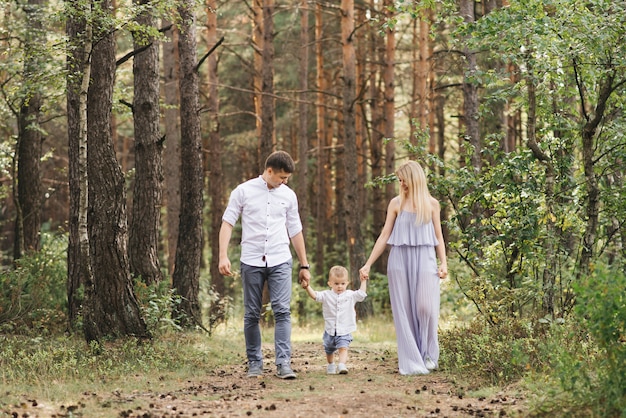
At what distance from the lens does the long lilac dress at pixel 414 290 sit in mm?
8297

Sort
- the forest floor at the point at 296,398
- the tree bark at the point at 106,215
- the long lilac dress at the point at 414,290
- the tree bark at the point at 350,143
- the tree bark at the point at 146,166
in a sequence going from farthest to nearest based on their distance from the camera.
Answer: the tree bark at the point at 350,143 → the tree bark at the point at 146,166 → the tree bark at the point at 106,215 → the long lilac dress at the point at 414,290 → the forest floor at the point at 296,398

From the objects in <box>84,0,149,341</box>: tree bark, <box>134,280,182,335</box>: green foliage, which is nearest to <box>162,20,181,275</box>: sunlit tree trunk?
A: <box>134,280,182,335</box>: green foliage

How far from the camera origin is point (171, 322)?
999cm

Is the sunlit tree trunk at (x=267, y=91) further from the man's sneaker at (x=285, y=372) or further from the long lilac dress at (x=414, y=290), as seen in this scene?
the man's sneaker at (x=285, y=372)

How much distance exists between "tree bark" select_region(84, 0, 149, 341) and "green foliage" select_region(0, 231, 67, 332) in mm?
1299

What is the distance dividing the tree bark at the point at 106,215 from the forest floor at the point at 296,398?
175 centimetres

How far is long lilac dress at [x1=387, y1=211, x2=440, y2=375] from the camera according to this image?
27.2ft

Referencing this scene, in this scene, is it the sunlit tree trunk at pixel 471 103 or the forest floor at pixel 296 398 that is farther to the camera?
the sunlit tree trunk at pixel 471 103

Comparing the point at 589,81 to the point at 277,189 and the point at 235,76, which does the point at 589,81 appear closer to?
the point at 277,189

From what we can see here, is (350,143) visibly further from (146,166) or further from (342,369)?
(342,369)

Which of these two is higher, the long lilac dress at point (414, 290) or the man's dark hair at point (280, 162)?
the man's dark hair at point (280, 162)

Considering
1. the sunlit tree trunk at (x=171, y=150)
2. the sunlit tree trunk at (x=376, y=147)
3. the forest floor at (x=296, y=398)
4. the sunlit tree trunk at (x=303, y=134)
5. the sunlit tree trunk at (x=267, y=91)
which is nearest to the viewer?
the forest floor at (x=296, y=398)

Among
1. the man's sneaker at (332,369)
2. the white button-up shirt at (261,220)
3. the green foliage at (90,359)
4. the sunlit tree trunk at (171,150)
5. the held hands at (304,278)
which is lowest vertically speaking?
the man's sneaker at (332,369)

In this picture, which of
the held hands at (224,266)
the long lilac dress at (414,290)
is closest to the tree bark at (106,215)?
the held hands at (224,266)
